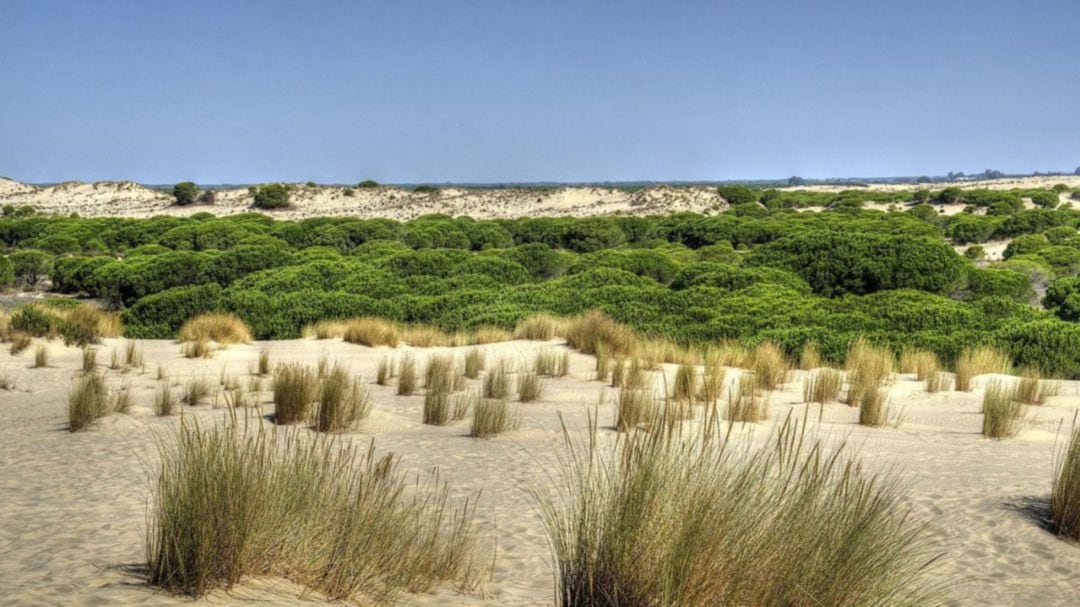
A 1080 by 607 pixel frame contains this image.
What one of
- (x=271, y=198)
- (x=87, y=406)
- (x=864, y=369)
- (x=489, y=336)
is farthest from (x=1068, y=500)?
(x=271, y=198)

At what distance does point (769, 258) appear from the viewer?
2603 cm

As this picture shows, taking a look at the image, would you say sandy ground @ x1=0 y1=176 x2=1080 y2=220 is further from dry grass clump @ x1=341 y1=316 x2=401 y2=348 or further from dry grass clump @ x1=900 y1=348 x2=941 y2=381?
dry grass clump @ x1=900 y1=348 x2=941 y2=381

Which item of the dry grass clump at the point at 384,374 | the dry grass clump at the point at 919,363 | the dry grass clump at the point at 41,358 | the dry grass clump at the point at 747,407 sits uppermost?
the dry grass clump at the point at 919,363

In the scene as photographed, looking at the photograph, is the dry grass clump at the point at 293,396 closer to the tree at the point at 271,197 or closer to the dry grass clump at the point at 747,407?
the dry grass clump at the point at 747,407

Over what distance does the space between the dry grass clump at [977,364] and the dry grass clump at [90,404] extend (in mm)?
11185

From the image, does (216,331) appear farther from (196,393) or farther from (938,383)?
(938,383)

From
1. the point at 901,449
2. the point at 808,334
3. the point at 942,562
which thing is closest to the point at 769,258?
the point at 808,334

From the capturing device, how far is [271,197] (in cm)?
7012

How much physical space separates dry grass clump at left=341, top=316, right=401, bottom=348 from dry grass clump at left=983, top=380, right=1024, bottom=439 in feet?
35.9

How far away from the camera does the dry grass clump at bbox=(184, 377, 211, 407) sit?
35.3 ft

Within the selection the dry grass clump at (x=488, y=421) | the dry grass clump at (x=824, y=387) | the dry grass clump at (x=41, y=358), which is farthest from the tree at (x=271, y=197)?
the dry grass clump at (x=488, y=421)

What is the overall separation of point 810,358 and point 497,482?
8.62 m

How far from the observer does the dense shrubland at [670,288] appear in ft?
57.7

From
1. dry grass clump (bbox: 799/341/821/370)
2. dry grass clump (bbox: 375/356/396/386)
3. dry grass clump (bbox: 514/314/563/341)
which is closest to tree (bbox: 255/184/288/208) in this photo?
dry grass clump (bbox: 514/314/563/341)
